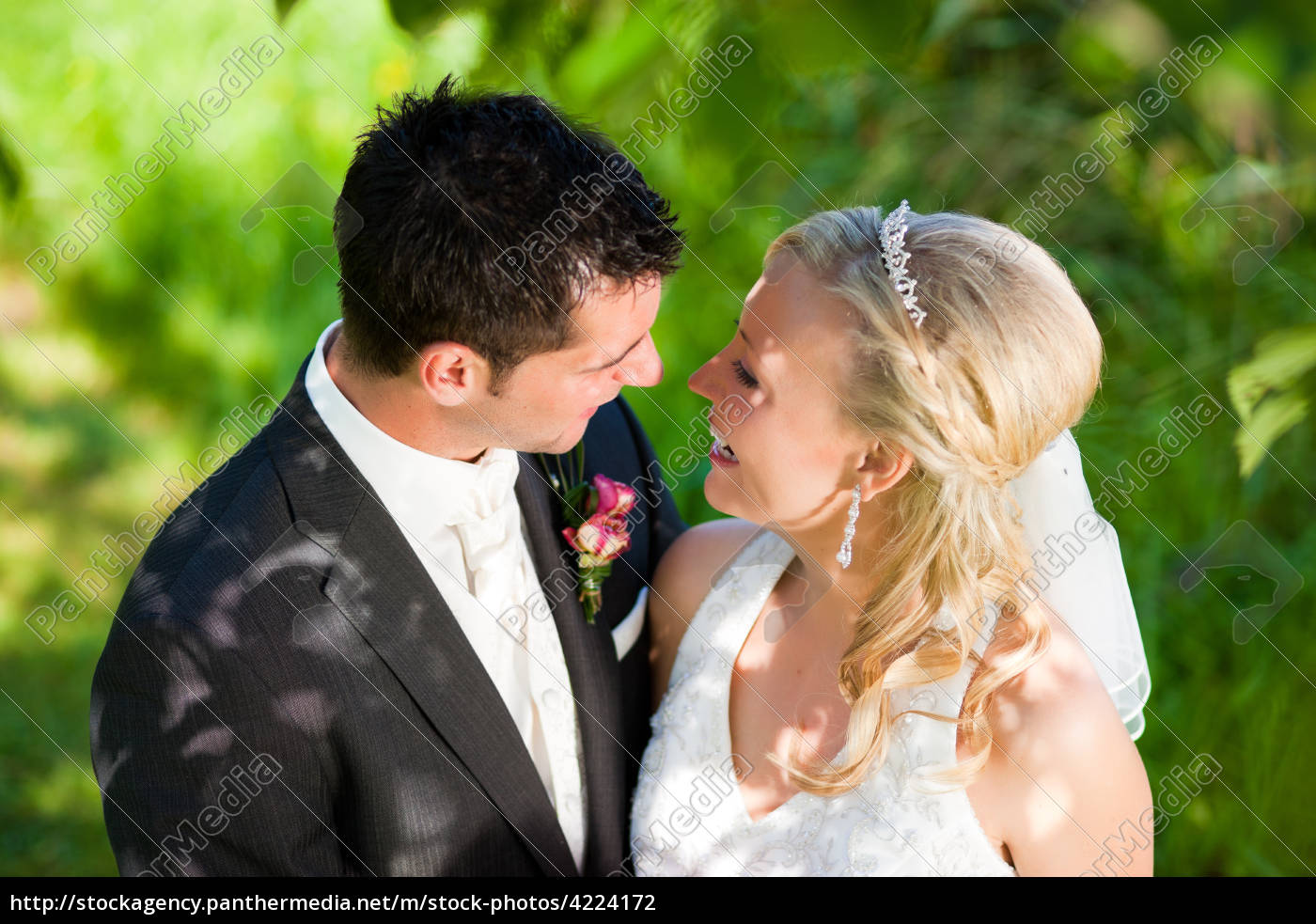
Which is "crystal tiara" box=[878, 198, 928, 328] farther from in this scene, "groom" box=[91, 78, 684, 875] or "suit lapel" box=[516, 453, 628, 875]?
"suit lapel" box=[516, 453, 628, 875]

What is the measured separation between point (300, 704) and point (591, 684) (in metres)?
0.70

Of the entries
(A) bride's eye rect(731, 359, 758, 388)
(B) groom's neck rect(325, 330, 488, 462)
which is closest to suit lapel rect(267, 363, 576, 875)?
(B) groom's neck rect(325, 330, 488, 462)

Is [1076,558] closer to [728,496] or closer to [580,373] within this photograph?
[728,496]

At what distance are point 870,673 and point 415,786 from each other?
3.55 ft

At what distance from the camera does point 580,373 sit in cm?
217

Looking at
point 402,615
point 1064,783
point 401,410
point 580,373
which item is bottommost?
point 1064,783

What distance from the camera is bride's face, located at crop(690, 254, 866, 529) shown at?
2.18 meters

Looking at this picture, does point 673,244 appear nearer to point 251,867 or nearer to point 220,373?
point 251,867

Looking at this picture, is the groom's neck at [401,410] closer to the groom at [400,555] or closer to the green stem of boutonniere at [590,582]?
the groom at [400,555]

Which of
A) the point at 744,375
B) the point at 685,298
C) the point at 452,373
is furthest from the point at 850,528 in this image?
the point at 685,298

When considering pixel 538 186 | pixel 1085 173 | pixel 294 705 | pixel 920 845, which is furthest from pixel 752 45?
pixel 1085 173

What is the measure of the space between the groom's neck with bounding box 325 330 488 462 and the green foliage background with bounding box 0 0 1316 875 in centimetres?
80

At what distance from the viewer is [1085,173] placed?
12.6ft

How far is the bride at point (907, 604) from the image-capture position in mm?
2082
